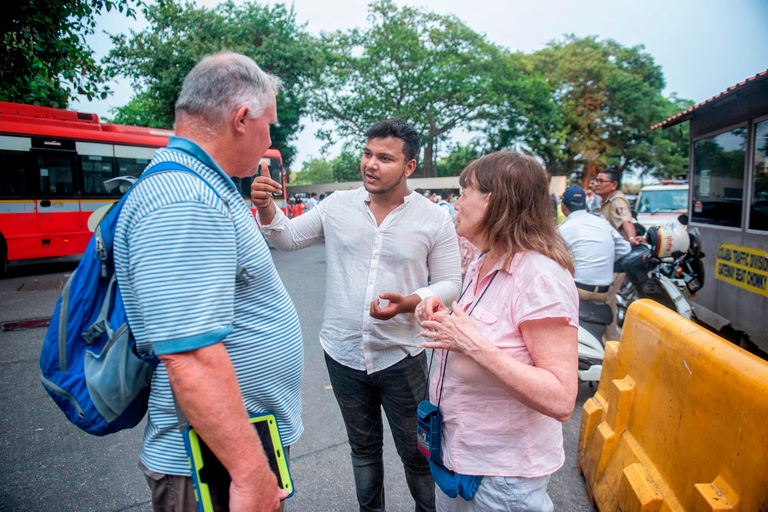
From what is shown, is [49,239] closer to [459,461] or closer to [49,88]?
[49,88]

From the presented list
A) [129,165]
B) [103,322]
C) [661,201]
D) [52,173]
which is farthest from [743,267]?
[52,173]

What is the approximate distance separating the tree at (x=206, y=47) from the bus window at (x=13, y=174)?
1059cm

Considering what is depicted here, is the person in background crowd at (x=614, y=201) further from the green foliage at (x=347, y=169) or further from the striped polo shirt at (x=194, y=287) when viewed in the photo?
the green foliage at (x=347, y=169)

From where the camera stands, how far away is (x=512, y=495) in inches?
59.2

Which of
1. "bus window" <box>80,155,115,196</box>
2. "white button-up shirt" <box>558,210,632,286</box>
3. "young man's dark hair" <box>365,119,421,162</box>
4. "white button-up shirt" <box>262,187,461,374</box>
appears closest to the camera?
"white button-up shirt" <box>262,187,461,374</box>

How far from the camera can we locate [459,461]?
1.56 meters

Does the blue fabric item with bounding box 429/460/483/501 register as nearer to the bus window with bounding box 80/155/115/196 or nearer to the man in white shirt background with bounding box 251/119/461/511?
the man in white shirt background with bounding box 251/119/461/511

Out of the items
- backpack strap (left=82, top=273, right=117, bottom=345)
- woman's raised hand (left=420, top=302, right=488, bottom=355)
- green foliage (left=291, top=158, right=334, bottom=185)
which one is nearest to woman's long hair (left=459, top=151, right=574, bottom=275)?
woman's raised hand (left=420, top=302, right=488, bottom=355)

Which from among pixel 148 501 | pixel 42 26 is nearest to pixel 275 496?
pixel 148 501

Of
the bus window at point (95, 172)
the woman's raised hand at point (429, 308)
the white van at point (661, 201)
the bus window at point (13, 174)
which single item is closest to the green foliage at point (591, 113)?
the white van at point (661, 201)

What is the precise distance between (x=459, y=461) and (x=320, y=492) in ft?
4.92

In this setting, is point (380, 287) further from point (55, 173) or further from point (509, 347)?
point (55, 173)

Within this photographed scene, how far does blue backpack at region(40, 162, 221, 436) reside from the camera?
45.4 inches

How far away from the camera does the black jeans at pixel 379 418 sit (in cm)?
216
